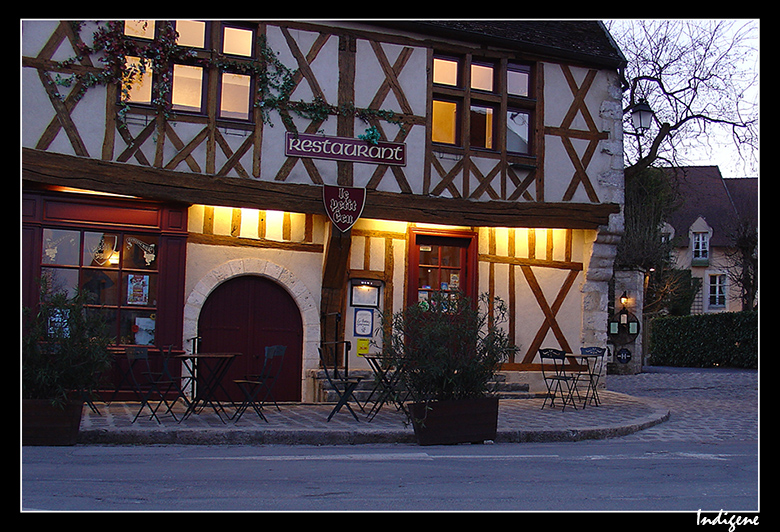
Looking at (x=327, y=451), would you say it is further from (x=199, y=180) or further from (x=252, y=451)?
(x=199, y=180)

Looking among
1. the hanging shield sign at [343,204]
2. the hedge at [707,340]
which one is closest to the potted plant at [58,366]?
the hanging shield sign at [343,204]

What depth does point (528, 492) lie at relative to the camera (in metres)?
4.98

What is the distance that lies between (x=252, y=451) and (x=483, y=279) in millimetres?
5572

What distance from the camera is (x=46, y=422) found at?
687cm

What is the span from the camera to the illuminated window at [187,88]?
32.9ft

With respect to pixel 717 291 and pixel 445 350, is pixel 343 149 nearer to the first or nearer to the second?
pixel 445 350

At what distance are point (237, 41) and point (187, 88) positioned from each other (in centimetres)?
92

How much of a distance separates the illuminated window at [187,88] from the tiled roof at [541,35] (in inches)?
109

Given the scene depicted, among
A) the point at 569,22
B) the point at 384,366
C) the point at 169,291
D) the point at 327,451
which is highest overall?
the point at 569,22

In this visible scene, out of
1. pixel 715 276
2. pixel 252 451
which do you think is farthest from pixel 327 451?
pixel 715 276

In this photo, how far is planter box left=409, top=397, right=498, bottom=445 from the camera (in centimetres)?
743

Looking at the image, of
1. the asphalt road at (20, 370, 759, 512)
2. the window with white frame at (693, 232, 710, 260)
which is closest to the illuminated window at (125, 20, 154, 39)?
the asphalt road at (20, 370, 759, 512)

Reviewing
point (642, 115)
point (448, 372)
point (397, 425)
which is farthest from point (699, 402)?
point (448, 372)

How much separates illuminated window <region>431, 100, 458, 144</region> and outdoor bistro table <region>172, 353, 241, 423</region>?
4223 mm
